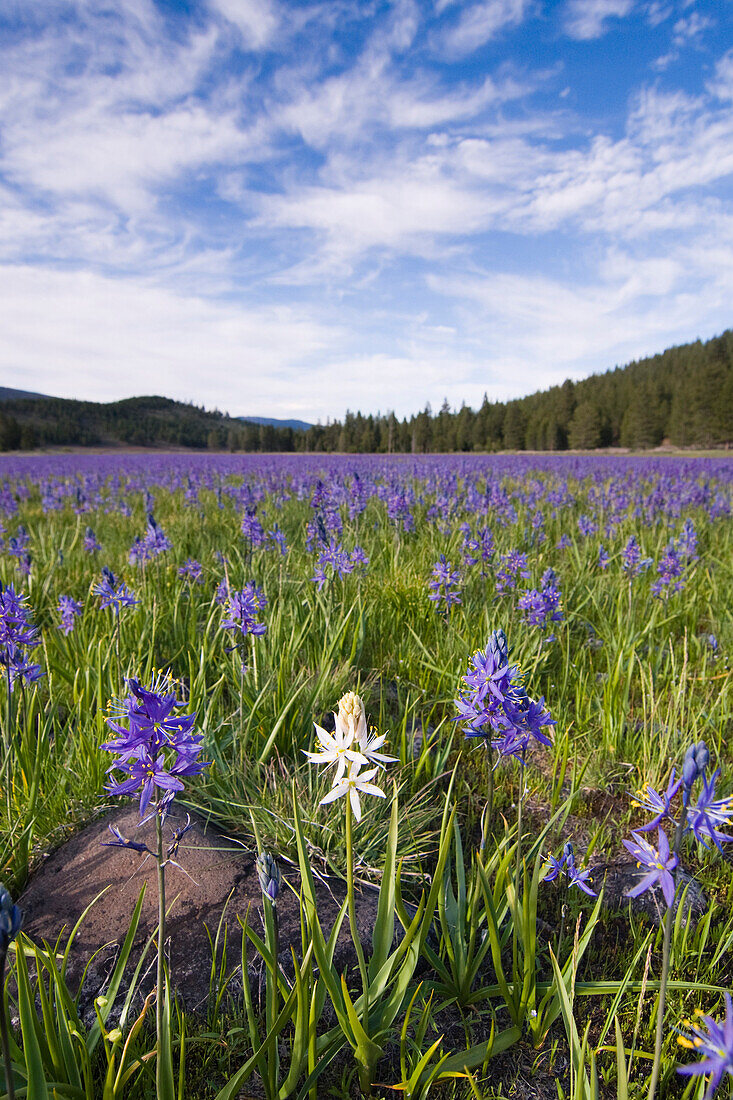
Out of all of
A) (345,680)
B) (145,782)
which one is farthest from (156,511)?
(145,782)

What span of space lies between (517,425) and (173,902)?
244 ft

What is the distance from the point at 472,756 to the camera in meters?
2.78

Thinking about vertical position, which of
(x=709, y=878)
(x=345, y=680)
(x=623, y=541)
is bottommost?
(x=709, y=878)

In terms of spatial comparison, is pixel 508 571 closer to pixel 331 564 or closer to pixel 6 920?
pixel 331 564

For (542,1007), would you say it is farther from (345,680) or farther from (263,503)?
(263,503)

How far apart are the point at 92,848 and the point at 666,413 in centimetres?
7488

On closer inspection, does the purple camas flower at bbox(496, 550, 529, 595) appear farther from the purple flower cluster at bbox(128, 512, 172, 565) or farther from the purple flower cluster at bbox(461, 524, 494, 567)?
the purple flower cluster at bbox(128, 512, 172, 565)

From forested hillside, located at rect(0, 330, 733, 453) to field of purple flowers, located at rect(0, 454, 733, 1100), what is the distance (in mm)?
48568

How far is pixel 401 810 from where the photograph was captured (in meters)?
2.16

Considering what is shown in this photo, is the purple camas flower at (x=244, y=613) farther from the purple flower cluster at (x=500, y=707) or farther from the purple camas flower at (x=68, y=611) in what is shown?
the purple flower cluster at (x=500, y=707)

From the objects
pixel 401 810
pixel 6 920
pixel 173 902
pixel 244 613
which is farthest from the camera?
pixel 244 613

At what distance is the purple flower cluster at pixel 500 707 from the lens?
1.40 meters

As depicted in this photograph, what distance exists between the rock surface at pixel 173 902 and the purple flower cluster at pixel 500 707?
794mm

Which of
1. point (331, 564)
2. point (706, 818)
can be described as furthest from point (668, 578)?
point (706, 818)
